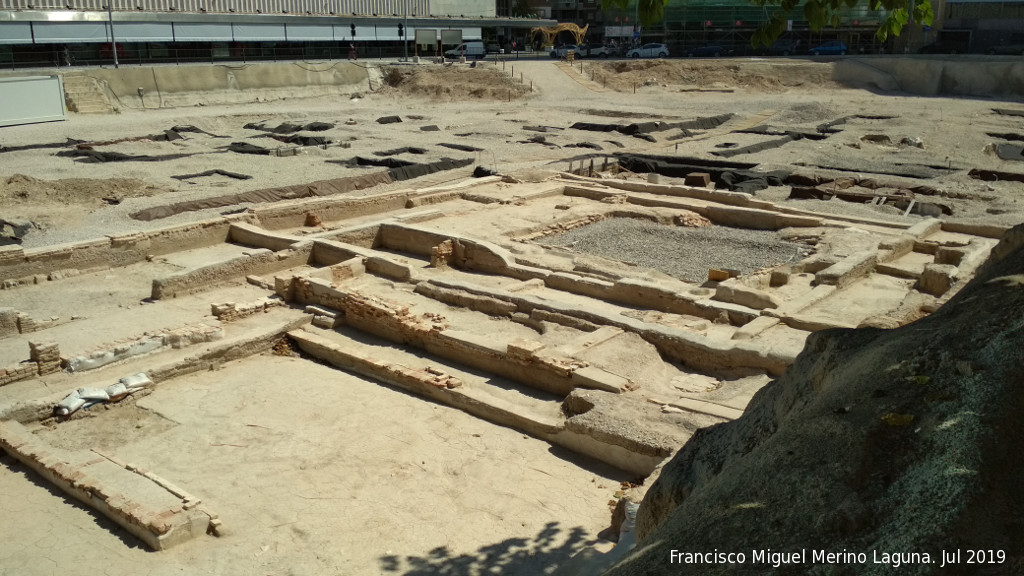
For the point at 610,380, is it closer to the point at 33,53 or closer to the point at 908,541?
the point at 908,541

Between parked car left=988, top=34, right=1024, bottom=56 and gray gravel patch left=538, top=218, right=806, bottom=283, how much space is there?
3519cm

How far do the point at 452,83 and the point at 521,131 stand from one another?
12.0 metres

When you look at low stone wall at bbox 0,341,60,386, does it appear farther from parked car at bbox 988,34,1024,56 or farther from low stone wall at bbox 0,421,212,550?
parked car at bbox 988,34,1024,56

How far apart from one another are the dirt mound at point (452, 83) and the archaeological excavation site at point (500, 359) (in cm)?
1629

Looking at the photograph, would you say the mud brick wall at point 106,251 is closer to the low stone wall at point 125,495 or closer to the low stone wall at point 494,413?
the low stone wall at point 494,413

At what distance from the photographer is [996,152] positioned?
24188mm

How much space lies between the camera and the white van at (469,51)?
162ft

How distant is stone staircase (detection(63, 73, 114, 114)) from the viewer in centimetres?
3111

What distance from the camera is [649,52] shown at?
1972 inches

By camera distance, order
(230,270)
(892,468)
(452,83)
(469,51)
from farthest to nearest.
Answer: (469,51) < (452,83) < (230,270) < (892,468)

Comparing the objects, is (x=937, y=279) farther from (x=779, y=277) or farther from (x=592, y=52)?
(x=592, y=52)

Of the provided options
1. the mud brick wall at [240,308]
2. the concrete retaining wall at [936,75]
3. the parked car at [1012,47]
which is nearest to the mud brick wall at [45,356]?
the mud brick wall at [240,308]

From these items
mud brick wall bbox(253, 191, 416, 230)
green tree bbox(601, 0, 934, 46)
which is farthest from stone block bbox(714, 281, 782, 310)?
mud brick wall bbox(253, 191, 416, 230)

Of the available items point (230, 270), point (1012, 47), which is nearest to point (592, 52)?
point (1012, 47)
